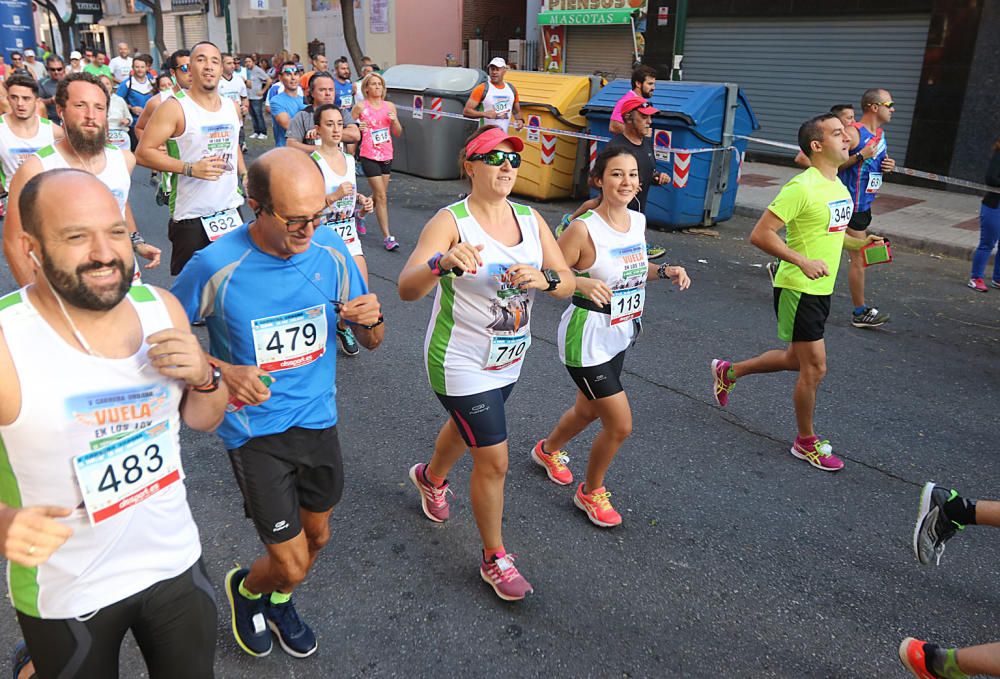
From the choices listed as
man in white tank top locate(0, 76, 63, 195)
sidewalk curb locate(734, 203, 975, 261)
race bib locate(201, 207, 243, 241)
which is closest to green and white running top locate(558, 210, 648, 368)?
race bib locate(201, 207, 243, 241)

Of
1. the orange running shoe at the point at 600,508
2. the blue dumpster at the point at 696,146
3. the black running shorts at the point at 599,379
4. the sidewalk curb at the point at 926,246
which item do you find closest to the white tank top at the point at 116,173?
the black running shorts at the point at 599,379

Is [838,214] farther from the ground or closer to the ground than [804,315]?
farther from the ground

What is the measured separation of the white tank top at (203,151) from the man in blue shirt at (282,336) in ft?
10.0

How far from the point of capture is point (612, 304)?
3.65 metres

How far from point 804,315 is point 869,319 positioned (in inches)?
108

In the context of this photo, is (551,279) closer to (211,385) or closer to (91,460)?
(211,385)

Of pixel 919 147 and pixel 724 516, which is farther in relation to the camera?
pixel 919 147

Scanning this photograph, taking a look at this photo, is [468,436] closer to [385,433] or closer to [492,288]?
[492,288]

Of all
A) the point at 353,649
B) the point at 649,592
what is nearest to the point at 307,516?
the point at 353,649

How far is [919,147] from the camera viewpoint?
12.9 m

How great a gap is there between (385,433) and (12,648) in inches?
87.7

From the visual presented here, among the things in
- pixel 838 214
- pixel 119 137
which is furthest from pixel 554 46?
pixel 838 214

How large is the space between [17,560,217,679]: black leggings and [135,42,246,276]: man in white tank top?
3.72m

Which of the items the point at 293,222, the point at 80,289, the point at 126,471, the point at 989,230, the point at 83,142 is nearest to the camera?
the point at 80,289
